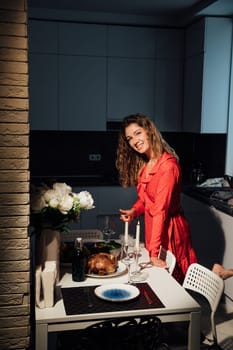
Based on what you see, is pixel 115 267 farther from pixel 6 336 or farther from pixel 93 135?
pixel 93 135

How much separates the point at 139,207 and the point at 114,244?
17.9 inches

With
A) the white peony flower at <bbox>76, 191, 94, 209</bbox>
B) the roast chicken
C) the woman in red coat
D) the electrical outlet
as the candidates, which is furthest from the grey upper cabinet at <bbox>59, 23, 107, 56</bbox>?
the roast chicken

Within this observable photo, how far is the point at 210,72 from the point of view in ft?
14.2

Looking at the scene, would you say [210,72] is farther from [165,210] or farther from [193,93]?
[165,210]

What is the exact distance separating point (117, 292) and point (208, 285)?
53cm

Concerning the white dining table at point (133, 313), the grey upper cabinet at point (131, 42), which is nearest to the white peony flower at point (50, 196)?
the white dining table at point (133, 313)

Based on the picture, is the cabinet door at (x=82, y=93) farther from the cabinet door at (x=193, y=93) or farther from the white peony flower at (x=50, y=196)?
the white peony flower at (x=50, y=196)

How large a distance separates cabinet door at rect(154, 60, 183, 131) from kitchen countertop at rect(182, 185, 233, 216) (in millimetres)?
752

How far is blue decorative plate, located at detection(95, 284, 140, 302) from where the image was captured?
1962 mm

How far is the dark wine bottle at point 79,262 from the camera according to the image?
214 cm

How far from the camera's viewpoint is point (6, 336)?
1.80 meters

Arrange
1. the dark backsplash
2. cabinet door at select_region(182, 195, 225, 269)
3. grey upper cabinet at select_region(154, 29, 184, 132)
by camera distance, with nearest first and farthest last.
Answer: cabinet door at select_region(182, 195, 225, 269)
grey upper cabinet at select_region(154, 29, 184, 132)
the dark backsplash

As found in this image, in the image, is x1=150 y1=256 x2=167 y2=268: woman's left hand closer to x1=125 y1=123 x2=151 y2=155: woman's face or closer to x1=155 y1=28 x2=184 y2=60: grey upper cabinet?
x1=125 y1=123 x2=151 y2=155: woman's face

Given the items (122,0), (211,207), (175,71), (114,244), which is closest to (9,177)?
(114,244)
